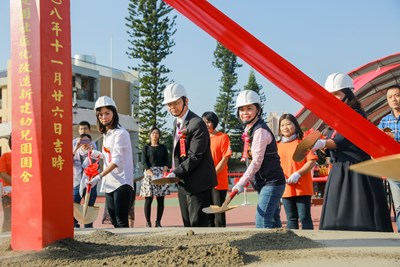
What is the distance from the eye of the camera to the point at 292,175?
488cm

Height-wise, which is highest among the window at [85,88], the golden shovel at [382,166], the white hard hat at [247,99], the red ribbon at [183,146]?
the window at [85,88]

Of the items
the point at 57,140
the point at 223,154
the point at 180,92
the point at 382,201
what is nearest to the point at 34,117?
the point at 57,140

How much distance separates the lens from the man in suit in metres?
3.89

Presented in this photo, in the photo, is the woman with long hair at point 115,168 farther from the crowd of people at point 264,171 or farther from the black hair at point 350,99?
the black hair at point 350,99

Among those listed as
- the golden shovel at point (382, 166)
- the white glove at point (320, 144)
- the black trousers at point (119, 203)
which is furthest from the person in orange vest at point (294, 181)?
the golden shovel at point (382, 166)

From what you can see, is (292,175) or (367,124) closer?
(367,124)

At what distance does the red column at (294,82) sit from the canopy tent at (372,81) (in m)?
9.93

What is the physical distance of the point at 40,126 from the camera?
3.05 metres

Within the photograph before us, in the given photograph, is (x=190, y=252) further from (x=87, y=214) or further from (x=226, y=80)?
(x=226, y=80)

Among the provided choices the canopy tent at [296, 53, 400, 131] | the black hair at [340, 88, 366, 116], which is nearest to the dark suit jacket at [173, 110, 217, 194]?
the black hair at [340, 88, 366, 116]

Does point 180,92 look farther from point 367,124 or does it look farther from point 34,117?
point 367,124

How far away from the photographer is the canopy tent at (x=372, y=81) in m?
11.6

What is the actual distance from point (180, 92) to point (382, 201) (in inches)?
68.1

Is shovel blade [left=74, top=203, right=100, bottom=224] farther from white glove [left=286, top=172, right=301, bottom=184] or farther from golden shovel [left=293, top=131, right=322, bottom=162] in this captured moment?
golden shovel [left=293, top=131, right=322, bottom=162]
